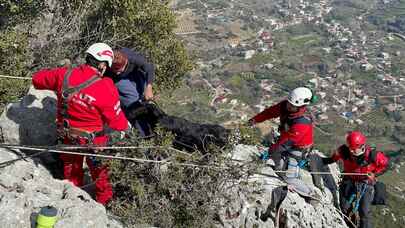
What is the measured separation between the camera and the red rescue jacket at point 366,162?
769cm

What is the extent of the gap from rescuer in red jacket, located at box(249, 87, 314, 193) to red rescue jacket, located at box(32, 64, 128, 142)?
109 inches

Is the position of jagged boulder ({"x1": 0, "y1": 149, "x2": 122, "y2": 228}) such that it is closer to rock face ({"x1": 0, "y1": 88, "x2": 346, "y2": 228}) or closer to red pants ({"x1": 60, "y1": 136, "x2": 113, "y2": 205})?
rock face ({"x1": 0, "y1": 88, "x2": 346, "y2": 228})

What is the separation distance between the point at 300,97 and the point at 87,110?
11.5 ft

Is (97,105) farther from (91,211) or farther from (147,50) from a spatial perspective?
(147,50)

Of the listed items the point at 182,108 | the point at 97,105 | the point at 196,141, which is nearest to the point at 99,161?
the point at 97,105

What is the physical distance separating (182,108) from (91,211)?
74.9 metres

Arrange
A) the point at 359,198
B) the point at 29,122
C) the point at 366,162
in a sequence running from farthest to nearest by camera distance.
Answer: the point at 359,198
the point at 366,162
the point at 29,122

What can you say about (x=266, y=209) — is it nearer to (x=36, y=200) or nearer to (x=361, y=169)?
(x=361, y=169)

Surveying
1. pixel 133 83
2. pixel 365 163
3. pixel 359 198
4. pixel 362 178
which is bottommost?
pixel 359 198

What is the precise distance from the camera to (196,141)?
7.09 meters

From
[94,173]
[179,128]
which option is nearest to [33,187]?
[94,173]

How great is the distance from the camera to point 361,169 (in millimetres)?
7816

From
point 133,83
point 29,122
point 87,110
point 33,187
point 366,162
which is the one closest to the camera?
point 33,187

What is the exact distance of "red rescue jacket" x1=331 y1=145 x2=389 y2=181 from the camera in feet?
25.2
